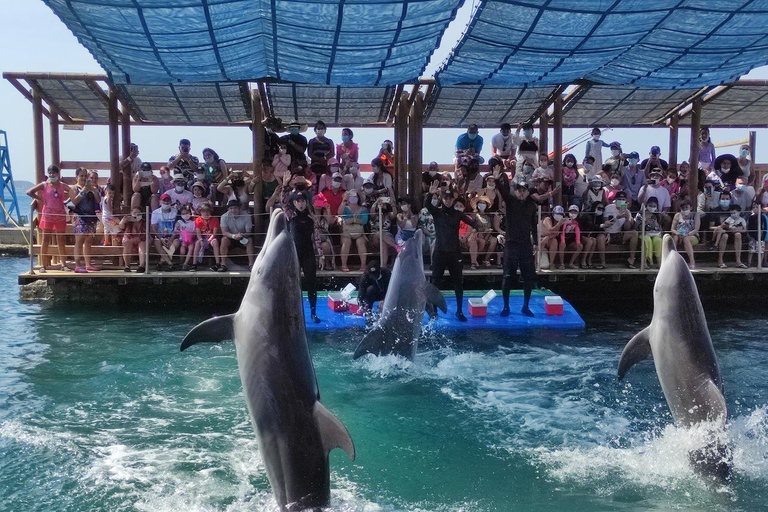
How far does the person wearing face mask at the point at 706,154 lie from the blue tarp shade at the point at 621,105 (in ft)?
3.33

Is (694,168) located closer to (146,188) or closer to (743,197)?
(743,197)

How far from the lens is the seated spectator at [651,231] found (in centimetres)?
1360

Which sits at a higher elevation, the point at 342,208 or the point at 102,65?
the point at 102,65

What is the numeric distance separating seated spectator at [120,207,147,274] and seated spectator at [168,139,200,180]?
1293 millimetres

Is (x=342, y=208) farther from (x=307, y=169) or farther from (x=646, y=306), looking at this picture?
(x=646, y=306)

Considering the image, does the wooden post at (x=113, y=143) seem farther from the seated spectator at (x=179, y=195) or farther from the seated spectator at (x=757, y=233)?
the seated spectator at (x=757, y=233)

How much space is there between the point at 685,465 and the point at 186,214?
9.70 m

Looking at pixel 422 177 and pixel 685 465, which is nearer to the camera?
pixel 685 465

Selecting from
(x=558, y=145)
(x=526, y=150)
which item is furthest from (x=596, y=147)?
(x=526, y=150)

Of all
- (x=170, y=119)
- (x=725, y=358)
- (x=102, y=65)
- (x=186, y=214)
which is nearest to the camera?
(x=725, y=358)

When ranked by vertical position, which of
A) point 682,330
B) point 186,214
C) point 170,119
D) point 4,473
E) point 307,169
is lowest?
point 4,473

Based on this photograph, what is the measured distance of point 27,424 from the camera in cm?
690

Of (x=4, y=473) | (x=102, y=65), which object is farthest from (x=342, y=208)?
(x=4, y=473)

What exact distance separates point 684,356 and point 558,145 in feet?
32.4
